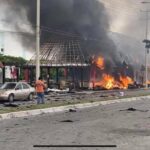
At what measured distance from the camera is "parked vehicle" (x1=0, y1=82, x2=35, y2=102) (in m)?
29.6

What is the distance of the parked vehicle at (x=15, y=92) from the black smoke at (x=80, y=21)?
481 inches

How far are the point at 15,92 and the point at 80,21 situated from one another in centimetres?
2504

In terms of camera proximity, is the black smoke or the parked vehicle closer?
the parked vehicle

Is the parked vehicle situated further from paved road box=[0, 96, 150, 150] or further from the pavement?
paved road box=[0, 96, 150, 150]

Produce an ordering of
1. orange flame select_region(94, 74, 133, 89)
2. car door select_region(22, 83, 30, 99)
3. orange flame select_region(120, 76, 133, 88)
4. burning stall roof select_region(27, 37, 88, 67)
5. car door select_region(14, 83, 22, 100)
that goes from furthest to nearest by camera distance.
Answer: burning stall roof select_region(27, 37, 88, 67) → orange flame select_region(120, 76, 133, 88) → orange flame select_region(94, 74, 133, 89) → car door select_region(22, 83, 30, 99) → car door select_region(14, 83, 22, 100)

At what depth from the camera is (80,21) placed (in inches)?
2128

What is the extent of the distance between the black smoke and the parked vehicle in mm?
12228

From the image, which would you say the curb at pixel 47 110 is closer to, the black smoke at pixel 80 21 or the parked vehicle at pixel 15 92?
the parked vehicle at pixel 15 92

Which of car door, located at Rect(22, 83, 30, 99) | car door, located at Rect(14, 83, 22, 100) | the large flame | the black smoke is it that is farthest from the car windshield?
the large flame

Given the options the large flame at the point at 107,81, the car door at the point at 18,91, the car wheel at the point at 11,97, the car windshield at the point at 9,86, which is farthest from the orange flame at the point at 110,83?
the car wheel at the point at 11,97

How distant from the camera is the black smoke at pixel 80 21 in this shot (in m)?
47.9

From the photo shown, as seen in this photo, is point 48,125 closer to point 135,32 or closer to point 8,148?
point 8,148

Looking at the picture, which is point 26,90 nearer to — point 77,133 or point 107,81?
point 77,133

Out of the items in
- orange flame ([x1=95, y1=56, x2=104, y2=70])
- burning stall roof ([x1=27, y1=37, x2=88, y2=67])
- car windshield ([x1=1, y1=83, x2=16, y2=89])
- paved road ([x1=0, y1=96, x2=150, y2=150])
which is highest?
burning stall roof ([x1=27, y1=37, x2=88, y2=67])
